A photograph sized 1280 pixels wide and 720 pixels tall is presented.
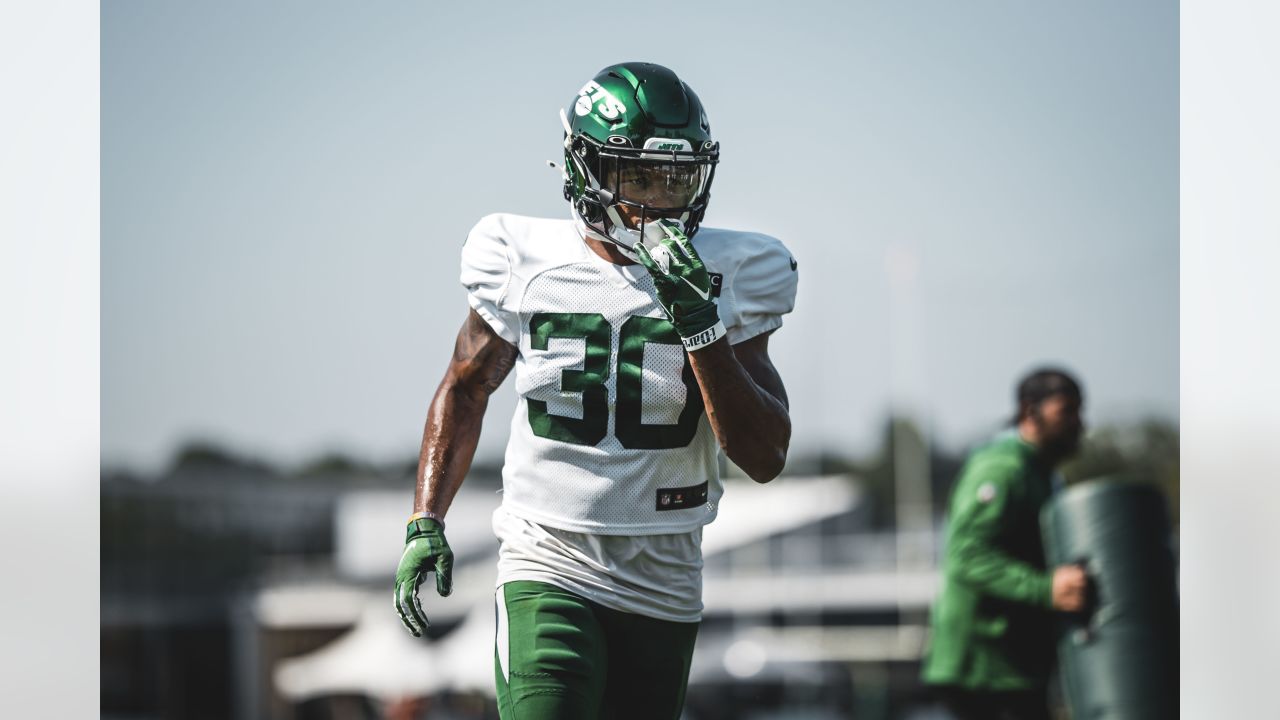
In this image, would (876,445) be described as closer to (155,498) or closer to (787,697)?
(787,697)

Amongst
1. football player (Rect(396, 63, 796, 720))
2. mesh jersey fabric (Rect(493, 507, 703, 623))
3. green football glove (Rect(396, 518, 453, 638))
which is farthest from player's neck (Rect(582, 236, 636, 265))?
green football glove (Rect(396, 518, 453, 638))

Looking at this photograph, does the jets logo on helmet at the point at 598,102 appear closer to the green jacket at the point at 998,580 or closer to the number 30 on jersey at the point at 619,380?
the number 30 on jersey at the point at 619,380

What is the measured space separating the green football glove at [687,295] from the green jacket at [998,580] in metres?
2.44

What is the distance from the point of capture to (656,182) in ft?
8.82

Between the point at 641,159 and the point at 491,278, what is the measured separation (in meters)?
0.40

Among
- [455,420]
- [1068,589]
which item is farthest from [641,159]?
[1068,589]

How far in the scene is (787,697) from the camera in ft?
82.6

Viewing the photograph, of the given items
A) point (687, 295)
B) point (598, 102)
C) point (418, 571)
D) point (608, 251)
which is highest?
point (598, 102)

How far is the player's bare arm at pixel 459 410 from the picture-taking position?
278 centimetres

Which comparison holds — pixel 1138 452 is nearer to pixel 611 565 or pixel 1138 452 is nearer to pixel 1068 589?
pixel 1068 589

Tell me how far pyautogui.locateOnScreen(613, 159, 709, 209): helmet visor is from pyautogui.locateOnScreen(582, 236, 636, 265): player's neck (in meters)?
0.11
